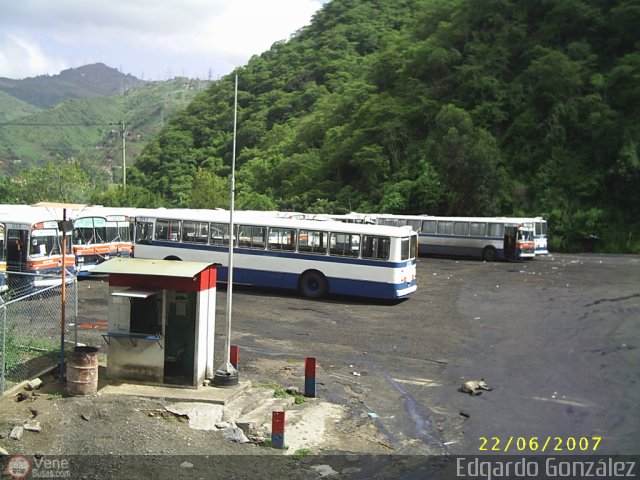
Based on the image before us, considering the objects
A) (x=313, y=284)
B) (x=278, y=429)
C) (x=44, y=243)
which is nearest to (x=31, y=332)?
(x=278, y=429)

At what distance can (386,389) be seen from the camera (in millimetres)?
11797

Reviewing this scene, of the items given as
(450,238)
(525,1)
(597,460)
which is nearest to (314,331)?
(597,460)

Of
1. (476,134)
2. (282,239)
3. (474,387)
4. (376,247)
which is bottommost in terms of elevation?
(474,387)

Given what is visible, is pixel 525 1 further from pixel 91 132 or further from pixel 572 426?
pixel 91 132

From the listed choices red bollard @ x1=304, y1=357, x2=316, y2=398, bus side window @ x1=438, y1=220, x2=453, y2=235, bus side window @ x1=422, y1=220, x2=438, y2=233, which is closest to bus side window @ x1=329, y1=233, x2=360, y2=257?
red bollard @ x1=304, y1=357, x2=316, y2=398

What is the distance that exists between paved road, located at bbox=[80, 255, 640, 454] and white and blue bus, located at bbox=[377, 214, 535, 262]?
1186cm

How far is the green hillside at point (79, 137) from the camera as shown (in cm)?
12306

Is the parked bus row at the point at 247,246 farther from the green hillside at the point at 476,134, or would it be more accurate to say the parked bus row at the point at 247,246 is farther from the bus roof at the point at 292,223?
the green hillside at the point at 476,134

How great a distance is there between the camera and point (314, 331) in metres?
16.6

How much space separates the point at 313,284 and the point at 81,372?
12552 millimetres

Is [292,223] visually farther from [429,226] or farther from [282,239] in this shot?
[429,226]

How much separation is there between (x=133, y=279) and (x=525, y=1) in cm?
6217

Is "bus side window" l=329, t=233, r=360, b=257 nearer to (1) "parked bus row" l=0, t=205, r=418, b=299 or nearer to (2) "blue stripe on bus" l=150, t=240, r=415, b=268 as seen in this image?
(1) "parked bus row" l=0, t=205, r=418, b=299

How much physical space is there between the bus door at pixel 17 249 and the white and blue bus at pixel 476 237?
2623 cm
